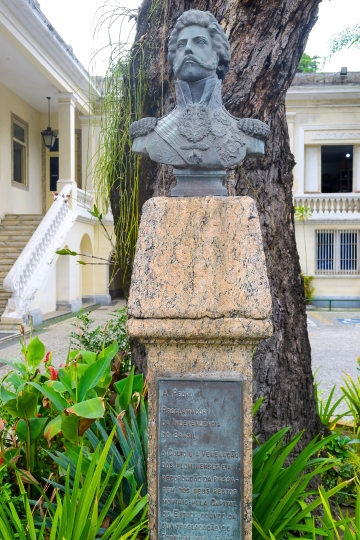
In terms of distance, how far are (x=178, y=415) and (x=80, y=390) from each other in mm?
799

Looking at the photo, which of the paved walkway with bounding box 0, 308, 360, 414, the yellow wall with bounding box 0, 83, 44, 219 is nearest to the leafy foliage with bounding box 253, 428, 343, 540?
the paved walkway with bounding box 0, 308, 360, 414

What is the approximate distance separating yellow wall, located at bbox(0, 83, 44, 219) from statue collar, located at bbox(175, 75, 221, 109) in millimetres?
11104

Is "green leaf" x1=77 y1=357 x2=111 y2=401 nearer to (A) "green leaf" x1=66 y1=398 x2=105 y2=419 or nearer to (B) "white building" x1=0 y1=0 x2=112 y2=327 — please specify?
(A) "green leaf" x1=66 y1=398 x2=105 y2=419

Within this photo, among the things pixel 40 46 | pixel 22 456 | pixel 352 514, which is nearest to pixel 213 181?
pixel 22 456

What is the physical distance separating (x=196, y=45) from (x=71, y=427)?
5.95 ft

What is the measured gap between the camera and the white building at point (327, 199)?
52.5 ft

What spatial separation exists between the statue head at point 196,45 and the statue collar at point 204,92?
1.0 inches

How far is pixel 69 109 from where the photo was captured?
1288 centimetres

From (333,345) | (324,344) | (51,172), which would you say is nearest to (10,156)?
(51,172)

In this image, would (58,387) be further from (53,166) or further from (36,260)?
(53,166)

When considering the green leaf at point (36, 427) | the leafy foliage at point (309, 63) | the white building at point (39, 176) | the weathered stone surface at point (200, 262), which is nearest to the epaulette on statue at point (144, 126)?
the weathered stone surface at point (200, 262)

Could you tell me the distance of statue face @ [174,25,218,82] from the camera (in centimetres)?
227

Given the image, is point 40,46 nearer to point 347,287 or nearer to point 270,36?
point 270,36

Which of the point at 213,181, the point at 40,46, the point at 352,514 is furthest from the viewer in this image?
the point at 40,46
